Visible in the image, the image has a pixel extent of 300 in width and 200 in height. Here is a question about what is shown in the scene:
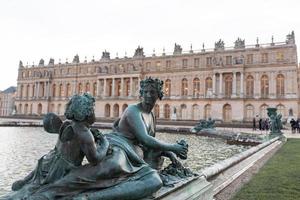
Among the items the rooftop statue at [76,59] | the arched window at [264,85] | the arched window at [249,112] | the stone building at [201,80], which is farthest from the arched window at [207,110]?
the rooftop statue at [76,59]

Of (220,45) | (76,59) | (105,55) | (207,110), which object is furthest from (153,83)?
(76,59)

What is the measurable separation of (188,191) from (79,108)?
1.76m

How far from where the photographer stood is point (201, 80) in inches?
2307

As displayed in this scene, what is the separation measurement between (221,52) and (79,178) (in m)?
56.7

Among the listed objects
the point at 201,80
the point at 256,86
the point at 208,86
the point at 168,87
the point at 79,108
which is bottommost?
the point at 79,108

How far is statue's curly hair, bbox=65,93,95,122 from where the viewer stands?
2668mm

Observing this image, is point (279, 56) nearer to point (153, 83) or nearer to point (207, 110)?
point (207, 110)

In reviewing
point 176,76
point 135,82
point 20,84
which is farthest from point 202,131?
point 20,84

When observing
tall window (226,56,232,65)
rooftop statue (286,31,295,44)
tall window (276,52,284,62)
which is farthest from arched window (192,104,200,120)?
rooftop statue (286,31,295,44)

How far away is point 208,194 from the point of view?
4184mm

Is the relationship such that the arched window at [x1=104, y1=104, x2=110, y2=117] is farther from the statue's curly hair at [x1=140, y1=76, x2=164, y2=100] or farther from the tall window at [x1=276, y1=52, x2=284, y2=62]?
the statue's curly hair at [x1=140, y1=76, x2=164, y2=100]

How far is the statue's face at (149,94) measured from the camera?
3.78 meters

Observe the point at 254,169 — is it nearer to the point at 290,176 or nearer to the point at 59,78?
the point at 290,176

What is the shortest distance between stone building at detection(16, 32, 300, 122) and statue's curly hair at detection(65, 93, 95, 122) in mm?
51829
